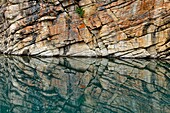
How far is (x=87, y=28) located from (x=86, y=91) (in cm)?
1140

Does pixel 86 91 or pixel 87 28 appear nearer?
pixel 86 91

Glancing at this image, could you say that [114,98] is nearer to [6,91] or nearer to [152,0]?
[6,91]

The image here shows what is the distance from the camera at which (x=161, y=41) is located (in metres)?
18.4

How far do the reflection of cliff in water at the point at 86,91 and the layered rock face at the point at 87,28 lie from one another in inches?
224

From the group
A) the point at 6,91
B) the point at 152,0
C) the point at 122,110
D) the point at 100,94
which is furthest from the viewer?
the point at 152,0

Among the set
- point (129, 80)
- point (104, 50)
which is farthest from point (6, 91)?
point (104, 50)

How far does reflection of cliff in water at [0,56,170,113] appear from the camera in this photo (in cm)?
751

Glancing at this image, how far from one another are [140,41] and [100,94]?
34.9ft

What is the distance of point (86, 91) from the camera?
31.3 feet

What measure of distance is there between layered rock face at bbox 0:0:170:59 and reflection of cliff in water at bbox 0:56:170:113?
224 inches

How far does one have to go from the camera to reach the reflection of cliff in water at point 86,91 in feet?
24.6

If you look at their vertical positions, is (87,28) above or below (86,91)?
above

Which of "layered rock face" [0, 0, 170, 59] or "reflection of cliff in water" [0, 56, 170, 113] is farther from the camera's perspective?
"layered rock face" [0, 0, 170, 59]

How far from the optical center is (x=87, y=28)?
2041 centimetres
